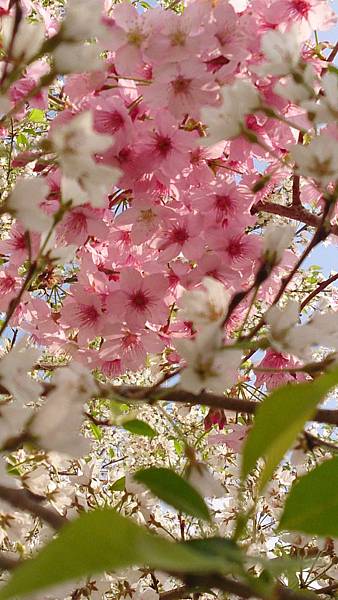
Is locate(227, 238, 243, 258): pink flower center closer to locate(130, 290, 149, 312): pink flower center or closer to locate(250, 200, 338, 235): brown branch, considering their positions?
locate(130, 290, 149, 312): pink flower center

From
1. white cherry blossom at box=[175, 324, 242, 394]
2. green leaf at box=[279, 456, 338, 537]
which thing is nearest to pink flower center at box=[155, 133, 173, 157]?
white cherry blossom at box=[175, 324, 242, 394]

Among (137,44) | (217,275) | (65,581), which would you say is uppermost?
(137,44)

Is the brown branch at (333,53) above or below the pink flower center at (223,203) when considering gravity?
above

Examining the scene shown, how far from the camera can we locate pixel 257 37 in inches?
46.4

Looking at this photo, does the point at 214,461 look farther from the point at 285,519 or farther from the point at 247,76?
the point at 285,519

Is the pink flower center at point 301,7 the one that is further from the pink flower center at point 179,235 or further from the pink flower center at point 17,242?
the pink flower center at point 17,242

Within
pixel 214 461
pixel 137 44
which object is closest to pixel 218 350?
pixel 137 44

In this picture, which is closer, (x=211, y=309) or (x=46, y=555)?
(x=46, y=555)

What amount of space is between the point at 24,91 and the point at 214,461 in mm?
1604

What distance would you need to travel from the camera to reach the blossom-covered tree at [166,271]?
49 cm

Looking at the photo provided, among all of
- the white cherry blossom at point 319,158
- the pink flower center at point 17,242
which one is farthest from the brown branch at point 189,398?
the pink flower center at point 17,242

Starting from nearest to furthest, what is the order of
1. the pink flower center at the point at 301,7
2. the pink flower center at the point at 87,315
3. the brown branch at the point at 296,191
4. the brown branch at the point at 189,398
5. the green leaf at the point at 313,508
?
the green leaf at the point at 313,508
the brown branch at the point at 189,398
the pink flower center at the point at 301,7
the pink flower center at the point at 87,315
the brown branch at the point at 296,191

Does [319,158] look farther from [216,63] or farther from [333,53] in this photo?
[333,53]

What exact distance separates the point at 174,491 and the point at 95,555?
26 cm
